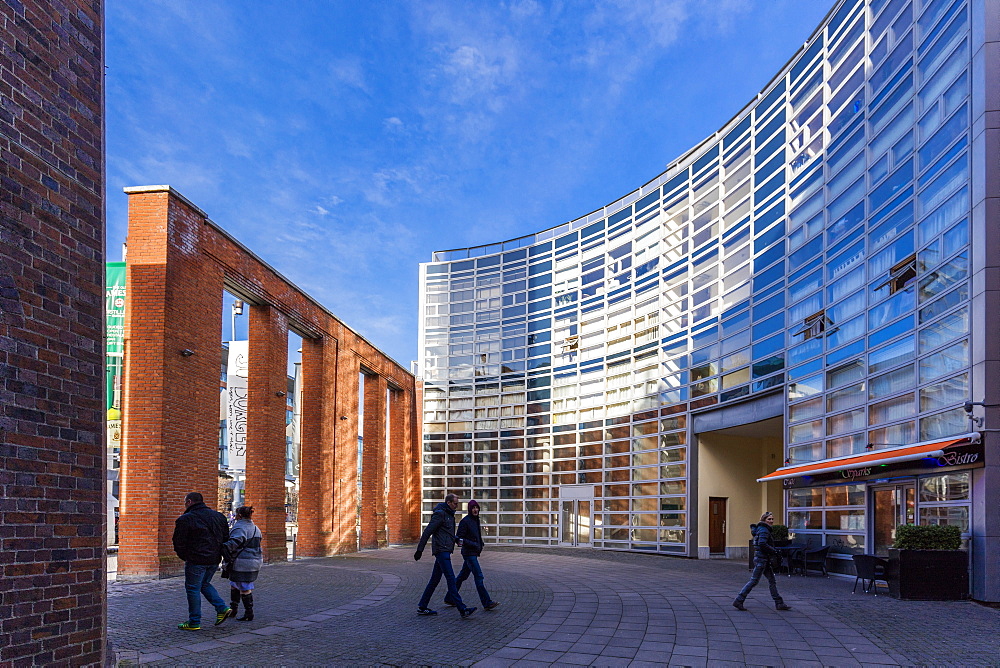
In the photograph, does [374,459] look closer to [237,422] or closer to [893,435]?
[237,422]

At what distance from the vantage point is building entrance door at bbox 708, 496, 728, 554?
2498 centimetres

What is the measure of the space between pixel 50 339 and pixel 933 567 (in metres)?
12.9

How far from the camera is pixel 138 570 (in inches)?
539

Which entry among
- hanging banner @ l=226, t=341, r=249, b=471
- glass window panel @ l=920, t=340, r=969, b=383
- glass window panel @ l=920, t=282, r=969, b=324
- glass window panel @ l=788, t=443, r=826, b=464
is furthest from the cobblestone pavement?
hanging banner @ l=226, t=341, r=249, b=471

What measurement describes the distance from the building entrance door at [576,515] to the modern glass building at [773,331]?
15cm

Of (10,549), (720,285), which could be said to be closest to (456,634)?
(10,549)

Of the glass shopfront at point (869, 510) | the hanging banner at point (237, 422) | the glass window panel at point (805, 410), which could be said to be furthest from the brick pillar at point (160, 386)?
the glass window panel at point (805, 410)

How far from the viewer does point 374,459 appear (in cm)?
2933

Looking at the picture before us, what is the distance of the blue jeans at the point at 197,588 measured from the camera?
8828 mm

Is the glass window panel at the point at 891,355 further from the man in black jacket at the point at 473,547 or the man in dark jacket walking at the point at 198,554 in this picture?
the man in dark jacket walking at the point at 198,554

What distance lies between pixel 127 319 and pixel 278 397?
5.73 metres

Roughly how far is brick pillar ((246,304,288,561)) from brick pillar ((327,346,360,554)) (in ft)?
13.2

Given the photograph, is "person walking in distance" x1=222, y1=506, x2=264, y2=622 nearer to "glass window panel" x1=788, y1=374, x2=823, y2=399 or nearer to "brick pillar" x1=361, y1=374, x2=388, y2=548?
"glass window panel" x1=788, y1=374, x2=823, y2=399

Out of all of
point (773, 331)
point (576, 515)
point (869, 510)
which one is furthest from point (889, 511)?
point (576, 515)
